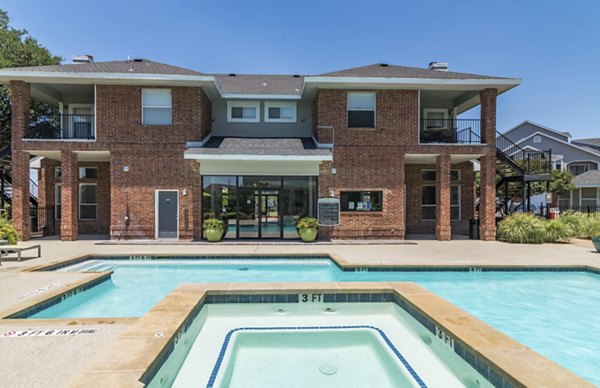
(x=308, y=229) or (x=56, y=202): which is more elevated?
(x=56, y=202)

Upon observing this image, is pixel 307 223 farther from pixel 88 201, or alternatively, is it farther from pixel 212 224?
pixel 88 201

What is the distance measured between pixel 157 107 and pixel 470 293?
521 inches

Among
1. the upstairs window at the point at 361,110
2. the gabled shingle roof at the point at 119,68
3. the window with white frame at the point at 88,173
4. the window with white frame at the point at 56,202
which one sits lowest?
the window with white frame at the point at 56,202

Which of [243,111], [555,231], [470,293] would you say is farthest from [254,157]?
[555,231]

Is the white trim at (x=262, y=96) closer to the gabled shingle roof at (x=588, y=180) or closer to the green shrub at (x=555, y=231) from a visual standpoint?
the green shrub at (x=555, y=231)

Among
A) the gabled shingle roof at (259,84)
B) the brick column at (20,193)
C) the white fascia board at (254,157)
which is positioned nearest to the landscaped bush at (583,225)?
the white fascia board at (254,157)

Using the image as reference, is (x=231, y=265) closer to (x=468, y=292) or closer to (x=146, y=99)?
(x=468, y=292)

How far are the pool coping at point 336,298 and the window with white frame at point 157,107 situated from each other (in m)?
10.2

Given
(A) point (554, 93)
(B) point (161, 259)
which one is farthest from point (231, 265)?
(A) point (554, 93)

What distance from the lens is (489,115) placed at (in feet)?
49.1

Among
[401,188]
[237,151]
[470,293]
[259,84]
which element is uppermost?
[259,84]

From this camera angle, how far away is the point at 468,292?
7.74m

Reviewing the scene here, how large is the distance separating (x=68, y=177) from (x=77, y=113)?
162 inches

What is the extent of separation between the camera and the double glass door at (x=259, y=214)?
1468cm
